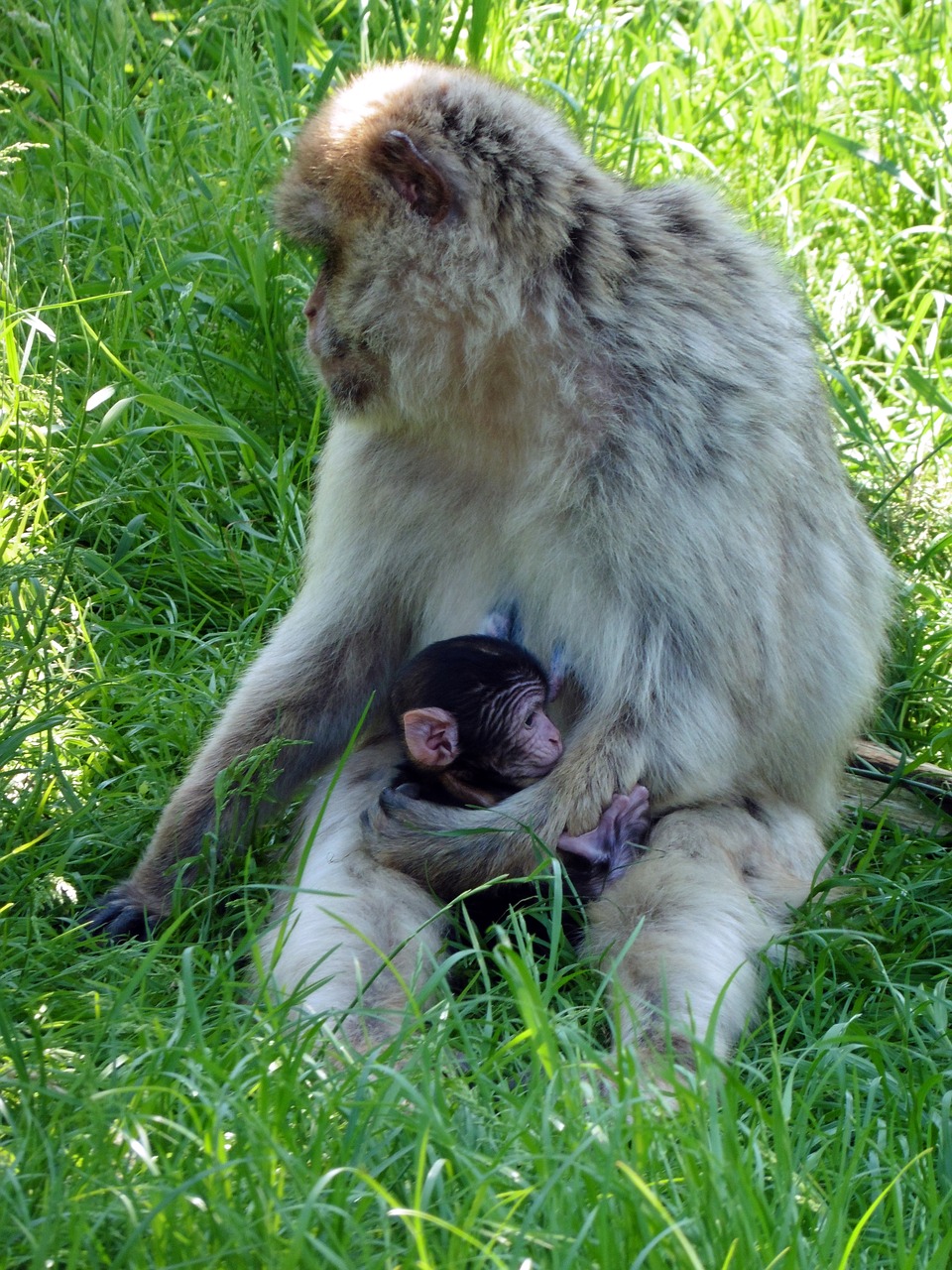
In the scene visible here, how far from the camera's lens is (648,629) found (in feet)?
9.32

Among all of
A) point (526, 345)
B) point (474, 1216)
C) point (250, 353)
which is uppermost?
point (526, 345)

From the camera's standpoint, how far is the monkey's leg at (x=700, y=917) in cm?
251

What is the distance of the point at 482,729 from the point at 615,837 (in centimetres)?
32

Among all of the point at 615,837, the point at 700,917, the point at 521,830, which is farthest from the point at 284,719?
the point at 700,917

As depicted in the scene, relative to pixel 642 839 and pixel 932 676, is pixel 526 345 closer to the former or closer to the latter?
pixel 642 839

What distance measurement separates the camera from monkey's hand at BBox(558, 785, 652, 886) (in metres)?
2.81

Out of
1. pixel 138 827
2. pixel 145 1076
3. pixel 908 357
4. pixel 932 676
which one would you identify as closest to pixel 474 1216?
pixel 145 1076

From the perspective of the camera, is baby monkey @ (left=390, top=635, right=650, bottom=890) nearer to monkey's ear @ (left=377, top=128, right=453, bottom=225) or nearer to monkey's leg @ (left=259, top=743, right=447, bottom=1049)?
monkey's leg @ (left=259, top=743, right=447, bottom=1049)

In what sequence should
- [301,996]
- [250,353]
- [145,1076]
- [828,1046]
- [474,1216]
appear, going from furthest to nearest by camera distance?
[250,353] → [828,1046] → [301,996] → [145,1076] → [474,1216]

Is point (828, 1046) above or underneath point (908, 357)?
underneath

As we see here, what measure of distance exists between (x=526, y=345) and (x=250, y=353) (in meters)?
1.71

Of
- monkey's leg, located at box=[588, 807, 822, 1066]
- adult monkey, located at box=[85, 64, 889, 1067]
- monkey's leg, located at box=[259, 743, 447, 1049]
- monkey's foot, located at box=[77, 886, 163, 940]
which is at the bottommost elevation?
monkey's foot, located at box=[77, 886, 163, 940]

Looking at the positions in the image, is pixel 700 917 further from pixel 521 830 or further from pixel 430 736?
pixel 430 736

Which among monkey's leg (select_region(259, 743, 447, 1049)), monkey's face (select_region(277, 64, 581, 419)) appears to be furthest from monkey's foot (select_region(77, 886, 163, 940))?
monkey's face (select_region(277, 64, 581, 419))
